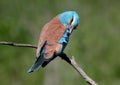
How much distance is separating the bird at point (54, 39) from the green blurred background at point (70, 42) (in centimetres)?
284

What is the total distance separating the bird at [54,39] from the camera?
3924 mm

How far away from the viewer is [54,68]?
7410 mm

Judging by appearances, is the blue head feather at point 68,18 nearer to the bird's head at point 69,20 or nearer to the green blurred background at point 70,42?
the bird's head at point 69,20

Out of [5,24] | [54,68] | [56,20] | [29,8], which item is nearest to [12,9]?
[29,8]

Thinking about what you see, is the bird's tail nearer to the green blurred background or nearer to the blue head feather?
the blue head feather

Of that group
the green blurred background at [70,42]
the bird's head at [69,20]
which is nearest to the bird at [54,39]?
the bird's head at [69,20]

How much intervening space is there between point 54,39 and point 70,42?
3494 mm

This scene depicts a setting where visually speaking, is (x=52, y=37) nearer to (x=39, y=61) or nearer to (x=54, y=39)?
(x=54, y=39)

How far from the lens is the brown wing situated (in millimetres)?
3973

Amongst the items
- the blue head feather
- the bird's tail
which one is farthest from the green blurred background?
the bird's tail

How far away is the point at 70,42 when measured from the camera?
24.7ft

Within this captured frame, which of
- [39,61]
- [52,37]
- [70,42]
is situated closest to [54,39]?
[52,37]

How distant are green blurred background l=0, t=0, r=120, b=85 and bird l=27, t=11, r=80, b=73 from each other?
2837mm

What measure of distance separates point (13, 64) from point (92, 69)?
78 centimetres
